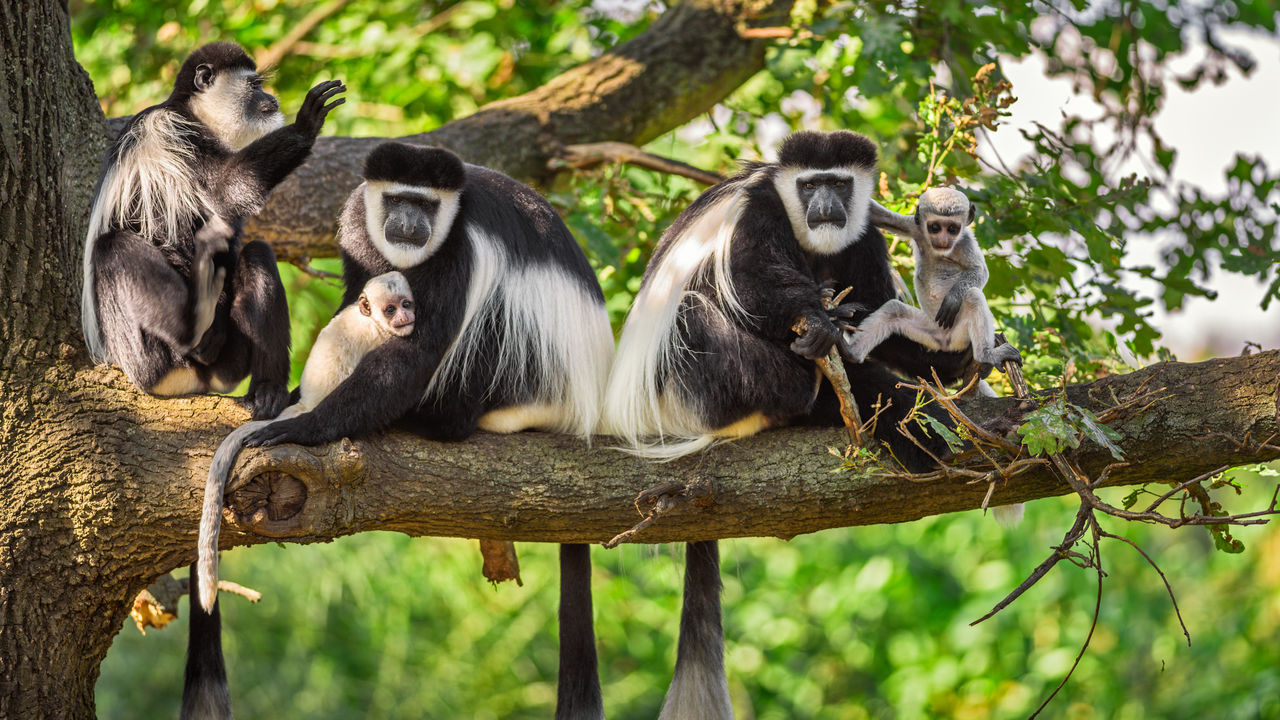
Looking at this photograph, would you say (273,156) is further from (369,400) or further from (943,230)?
(943,230)

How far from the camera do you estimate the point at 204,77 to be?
268 cm

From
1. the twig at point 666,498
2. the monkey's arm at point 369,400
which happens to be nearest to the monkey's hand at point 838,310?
the twig at point 666,498

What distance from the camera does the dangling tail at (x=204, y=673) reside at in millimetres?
2420

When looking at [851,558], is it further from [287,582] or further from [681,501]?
[681,501]

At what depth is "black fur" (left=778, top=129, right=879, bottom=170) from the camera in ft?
8.13

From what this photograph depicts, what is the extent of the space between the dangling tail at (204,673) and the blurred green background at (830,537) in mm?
1057

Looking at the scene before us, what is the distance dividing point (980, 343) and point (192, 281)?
181 centimetres

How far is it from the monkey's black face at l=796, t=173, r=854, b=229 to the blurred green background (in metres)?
0.33

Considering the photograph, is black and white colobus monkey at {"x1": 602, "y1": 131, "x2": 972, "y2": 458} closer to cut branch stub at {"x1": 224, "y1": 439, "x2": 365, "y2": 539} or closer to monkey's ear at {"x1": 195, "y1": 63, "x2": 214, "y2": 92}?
cut branch stub at {"x1": 224, "y1": 439, "x2": 365, "y2": 539}

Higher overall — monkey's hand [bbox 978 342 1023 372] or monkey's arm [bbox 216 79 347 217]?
monkey's arm [bbox 216 79 347 217]

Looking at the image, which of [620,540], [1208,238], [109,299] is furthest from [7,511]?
[1208,238]

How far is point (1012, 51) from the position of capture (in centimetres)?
335

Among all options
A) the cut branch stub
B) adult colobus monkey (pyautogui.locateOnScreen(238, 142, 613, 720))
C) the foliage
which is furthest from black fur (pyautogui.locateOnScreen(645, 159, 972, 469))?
the foliage

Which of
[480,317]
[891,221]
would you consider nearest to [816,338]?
[891,221]
